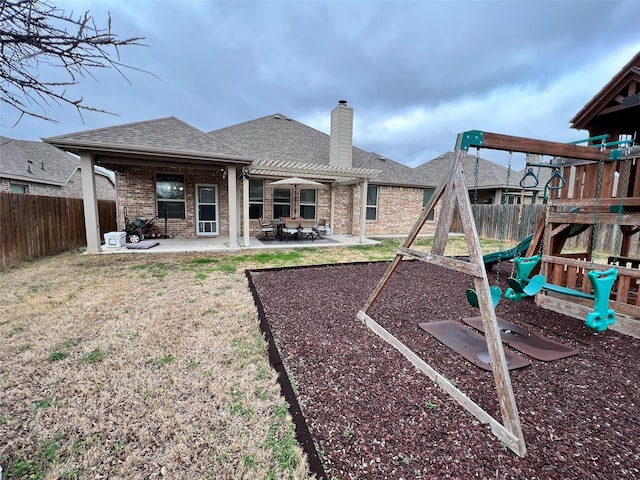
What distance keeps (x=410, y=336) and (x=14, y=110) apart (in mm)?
3697

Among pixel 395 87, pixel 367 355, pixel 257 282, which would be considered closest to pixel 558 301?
pixel 367 355

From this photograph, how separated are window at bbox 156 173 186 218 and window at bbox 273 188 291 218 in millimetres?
3649

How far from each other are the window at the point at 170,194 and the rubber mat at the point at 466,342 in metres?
10.6

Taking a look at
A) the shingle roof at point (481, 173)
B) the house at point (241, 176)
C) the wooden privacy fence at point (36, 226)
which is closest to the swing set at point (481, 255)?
the house at point (241, 176)

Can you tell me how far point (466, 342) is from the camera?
316 centimetres

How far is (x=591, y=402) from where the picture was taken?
7.26ft

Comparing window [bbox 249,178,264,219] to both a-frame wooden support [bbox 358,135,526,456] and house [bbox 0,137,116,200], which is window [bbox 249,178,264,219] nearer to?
house [bbox 0,137,116,200]

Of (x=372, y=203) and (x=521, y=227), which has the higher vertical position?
(x=372, y=203)

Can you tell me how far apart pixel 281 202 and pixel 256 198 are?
110 cm

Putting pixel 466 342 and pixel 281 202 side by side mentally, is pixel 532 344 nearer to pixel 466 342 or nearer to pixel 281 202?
pixel 466 342

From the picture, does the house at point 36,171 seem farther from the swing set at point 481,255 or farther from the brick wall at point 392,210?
the swing set at point 481,255

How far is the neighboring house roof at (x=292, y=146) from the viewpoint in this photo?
12906 mm

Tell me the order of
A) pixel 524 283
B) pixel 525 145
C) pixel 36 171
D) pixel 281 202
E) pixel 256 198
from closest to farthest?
1. pixel 525 145
2. pixel 524 283
3. pixel 256 198
4. pixel 281 202
5. pixel 36 171

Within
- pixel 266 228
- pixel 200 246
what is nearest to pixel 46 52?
pixel 200 246
